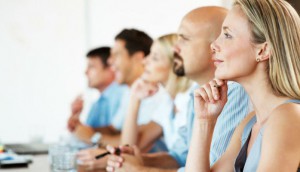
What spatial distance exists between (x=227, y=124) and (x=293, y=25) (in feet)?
2.51

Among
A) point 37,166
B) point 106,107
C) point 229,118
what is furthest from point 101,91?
point 229,118

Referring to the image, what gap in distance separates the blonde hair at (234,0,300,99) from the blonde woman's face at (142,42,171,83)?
6.64 ft

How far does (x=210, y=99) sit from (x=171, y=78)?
73.5 inches

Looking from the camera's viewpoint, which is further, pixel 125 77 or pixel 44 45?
pixel 44 45

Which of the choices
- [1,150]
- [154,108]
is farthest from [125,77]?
[1,150]

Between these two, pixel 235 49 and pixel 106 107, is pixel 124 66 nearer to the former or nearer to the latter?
pixel 106 107

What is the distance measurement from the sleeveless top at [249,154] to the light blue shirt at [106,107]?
2.77 metres

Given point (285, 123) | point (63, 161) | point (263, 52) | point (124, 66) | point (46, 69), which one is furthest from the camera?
point (46, 69)

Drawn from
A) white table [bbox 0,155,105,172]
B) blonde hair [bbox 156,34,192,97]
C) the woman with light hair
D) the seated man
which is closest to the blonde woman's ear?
the woman with light hair

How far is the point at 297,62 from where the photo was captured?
1.62 meters

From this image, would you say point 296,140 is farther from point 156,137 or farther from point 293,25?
point 156,137

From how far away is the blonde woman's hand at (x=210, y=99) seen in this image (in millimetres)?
1847

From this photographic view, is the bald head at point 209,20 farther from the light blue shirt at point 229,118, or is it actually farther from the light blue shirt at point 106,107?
the light blue shirt at point 106,107

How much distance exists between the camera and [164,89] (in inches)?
147
